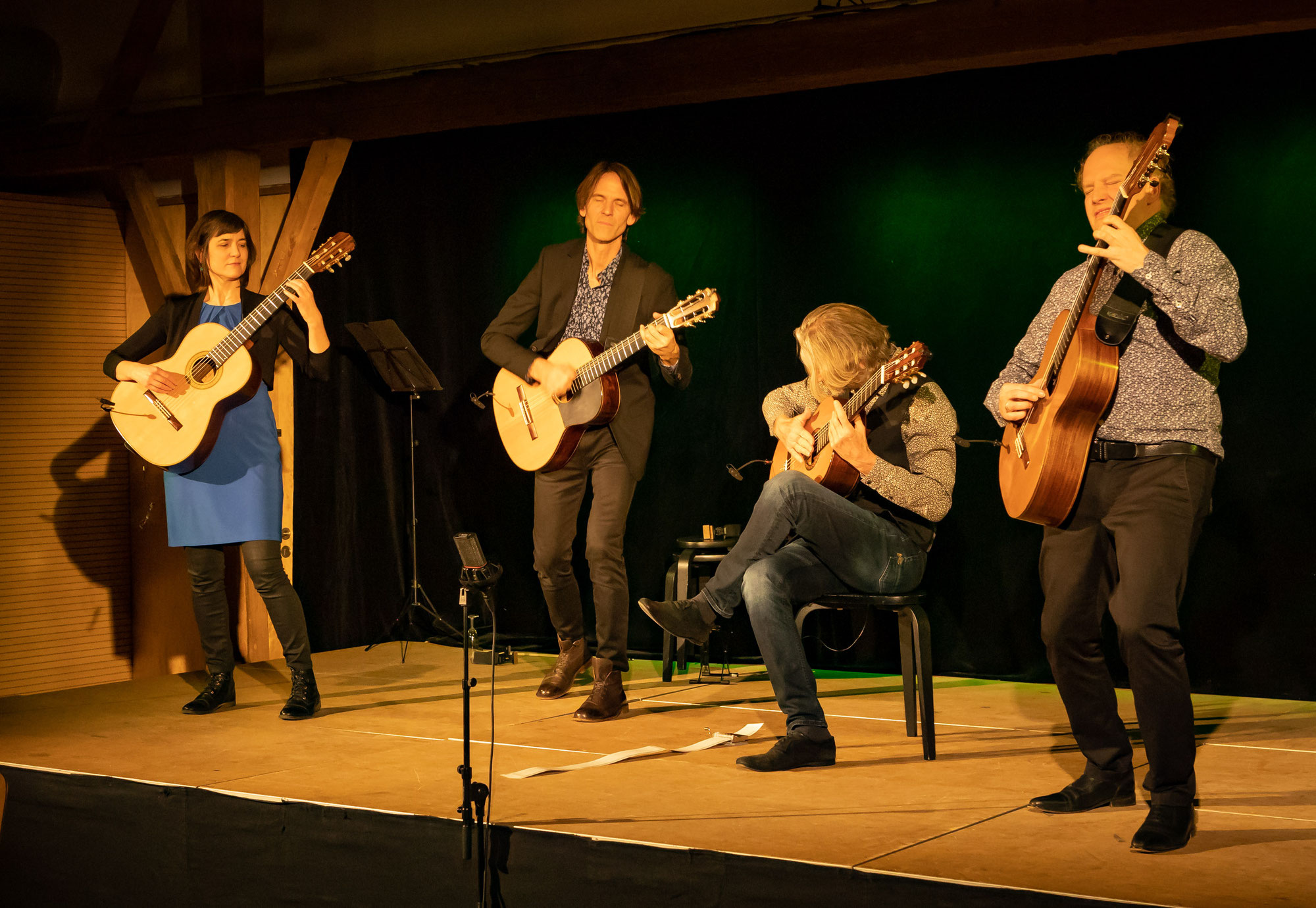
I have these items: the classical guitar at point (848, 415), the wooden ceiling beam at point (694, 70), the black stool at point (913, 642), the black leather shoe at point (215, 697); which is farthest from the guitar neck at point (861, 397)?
the black leather shoe at point (215, 697)

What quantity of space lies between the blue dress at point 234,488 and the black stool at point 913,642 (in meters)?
1.93

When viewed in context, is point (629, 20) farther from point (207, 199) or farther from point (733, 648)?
point (733, 648)

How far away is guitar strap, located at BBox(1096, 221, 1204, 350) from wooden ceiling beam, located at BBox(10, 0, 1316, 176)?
5.72ft

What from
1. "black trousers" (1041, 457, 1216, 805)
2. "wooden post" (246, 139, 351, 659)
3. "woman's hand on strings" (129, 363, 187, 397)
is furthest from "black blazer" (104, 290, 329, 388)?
"black trousers" (1041, 457, 1216, 805)

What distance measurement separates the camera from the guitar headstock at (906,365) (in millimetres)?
3467

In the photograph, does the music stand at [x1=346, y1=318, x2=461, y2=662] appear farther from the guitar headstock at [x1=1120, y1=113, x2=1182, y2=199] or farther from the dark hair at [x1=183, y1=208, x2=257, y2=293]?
the guitar headstock at [x1=1120, y1=113, x2=1182, y2=199]

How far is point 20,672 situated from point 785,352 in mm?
3996

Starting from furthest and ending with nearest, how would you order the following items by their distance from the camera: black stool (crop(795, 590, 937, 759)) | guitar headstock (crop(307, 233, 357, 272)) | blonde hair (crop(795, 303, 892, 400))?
guitar headstock (crop(307, 233, 357, 272)) → blonde hair (crop(795, 303, 892, 400)) → black stool (crop(795, 590, 937, 759))

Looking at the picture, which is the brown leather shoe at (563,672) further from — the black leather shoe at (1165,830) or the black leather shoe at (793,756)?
the black leather shoe at (1165,830)

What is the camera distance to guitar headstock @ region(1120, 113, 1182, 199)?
265 cm

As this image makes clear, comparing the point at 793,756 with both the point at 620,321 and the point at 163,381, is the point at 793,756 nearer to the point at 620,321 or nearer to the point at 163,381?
the point at 620,321

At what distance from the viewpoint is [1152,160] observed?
271 cm

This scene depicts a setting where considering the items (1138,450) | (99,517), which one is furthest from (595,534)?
(99,517)

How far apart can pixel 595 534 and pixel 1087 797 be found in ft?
6.32
